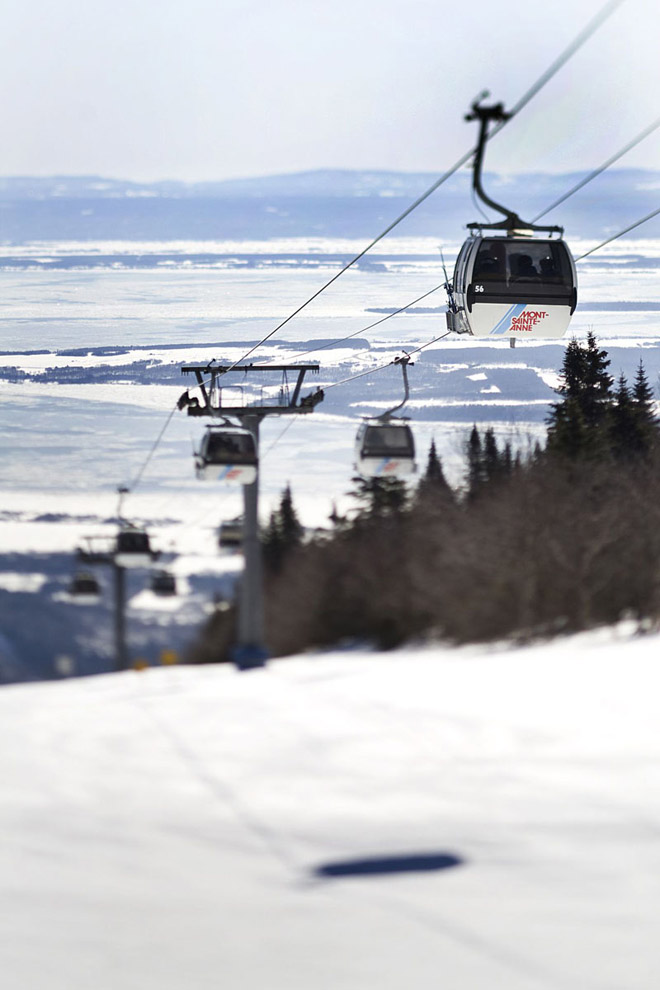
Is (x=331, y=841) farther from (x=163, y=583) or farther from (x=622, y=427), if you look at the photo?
(x=622, y=427)

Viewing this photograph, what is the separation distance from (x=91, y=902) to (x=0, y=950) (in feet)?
3.58

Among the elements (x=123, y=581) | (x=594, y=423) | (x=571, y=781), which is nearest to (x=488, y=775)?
(x=571, y=781)

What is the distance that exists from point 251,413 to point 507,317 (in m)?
9.27

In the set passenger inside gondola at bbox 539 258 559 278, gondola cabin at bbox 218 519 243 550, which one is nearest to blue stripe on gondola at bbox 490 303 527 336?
passenger inside gondola at bbox 539 258 559 278

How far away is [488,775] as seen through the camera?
13.0 metres

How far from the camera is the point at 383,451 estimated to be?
92.0ft

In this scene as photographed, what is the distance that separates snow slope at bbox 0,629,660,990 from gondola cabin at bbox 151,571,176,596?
95.9 ft

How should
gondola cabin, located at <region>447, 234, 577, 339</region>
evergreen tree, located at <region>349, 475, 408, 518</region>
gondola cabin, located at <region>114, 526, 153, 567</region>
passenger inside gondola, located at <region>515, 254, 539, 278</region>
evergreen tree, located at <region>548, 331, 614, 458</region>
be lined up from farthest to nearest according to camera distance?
1. evergreen tree, located at <region>349, 475, 408, 518</region>
2. evergreen tree, located at <region>548, 331, 614, 458</region>
3. gondola cabin, located at <region>114, 526, 153, 567</region>
4. passenger inside gondola, located at <region>515, 254, 539, 278</region>
5. gondola cabin, located at <region>447, 234, 577, 339</region>

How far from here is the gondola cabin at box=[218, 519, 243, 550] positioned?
4284cm

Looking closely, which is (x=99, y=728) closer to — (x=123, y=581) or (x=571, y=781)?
(x=571, y=781)

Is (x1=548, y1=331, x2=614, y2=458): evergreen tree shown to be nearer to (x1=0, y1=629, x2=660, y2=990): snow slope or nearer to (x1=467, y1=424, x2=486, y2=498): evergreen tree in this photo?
(x1=467, y1=424, x2=486, y2=498): evergreen tree

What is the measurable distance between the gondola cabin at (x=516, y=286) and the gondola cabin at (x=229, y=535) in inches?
925

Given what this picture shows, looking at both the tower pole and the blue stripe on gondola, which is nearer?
the blue stripe on gondola

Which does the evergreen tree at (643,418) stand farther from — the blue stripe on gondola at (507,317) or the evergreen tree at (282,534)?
the blue stripe on gondola at (507,317)
